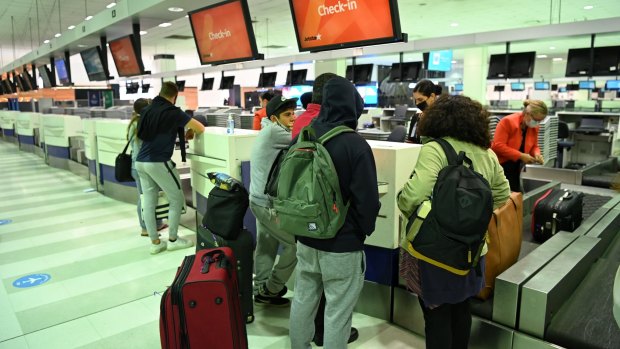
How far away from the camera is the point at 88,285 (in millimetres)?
3832

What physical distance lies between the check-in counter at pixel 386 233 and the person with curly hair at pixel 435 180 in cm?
73

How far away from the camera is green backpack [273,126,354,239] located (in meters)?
2.03

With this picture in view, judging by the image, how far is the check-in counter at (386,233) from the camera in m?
2.92

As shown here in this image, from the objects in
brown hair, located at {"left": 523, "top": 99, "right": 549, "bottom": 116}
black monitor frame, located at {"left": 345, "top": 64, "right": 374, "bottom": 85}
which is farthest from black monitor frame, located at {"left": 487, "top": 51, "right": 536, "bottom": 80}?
brown hair, located at {"left": 523, "top": 99, "right": 549, "bottom": 116}

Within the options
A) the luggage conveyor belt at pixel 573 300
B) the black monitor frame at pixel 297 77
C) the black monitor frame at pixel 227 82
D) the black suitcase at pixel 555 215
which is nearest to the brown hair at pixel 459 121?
the luggage conveyor belt at pixel 573 300

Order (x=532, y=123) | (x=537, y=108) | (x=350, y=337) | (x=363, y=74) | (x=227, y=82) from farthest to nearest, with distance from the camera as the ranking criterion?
(x=227, y=82), (x=363, y=74), (x=532, y=123), (x=537, y=108), (x=350, y=337)

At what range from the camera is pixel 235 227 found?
9.67ft

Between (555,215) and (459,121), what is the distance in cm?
208

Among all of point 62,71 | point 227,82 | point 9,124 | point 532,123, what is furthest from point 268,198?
point 9,124

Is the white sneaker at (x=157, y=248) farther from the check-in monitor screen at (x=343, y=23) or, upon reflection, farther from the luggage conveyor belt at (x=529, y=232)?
the luggage conveyor belt at (x=529, y=232)

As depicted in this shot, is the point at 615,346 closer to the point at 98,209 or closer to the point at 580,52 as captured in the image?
the point at 98,209

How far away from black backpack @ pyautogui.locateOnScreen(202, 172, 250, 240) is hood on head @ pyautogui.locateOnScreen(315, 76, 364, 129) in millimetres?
1025

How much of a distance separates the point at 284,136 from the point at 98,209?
4.67 metres

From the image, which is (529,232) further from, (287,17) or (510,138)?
(287,17)
